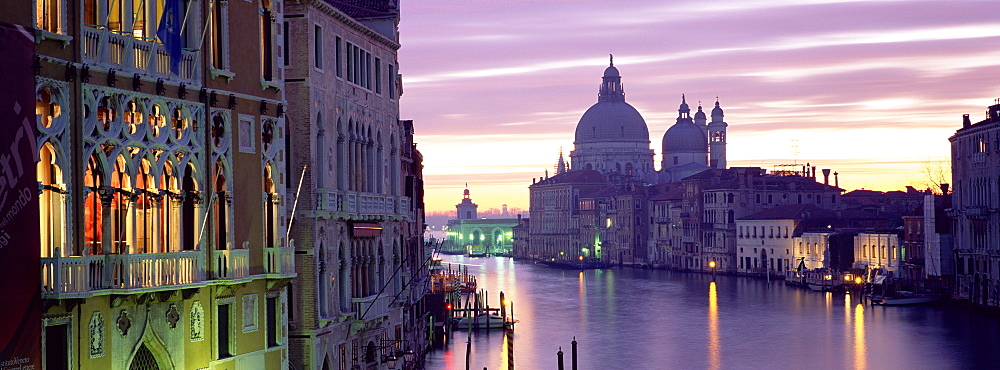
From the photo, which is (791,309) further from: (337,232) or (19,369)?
(19,369)

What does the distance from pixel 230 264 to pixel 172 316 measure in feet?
4.87

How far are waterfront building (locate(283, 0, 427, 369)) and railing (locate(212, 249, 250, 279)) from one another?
3.00m

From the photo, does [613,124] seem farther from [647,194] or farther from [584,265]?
[584,265]

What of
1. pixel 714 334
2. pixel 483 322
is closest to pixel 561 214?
pixel 714 334

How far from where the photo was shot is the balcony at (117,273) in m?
14.7

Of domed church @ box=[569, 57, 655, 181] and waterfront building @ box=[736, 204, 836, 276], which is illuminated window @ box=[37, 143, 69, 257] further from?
domed church @ box=[569, 57, 655, 181]

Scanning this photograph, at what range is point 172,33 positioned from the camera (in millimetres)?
17062

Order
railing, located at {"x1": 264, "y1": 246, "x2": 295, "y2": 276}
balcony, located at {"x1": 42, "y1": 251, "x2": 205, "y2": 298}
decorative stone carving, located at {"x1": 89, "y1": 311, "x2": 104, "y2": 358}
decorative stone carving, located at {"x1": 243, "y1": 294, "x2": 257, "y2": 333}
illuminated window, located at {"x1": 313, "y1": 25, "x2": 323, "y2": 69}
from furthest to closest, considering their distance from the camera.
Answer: illuminated window, located at {"x1": 313, "y1": 25, "x2": 323, "y2": 69} → railing, located at {"x1": 264, "y1": 246, "x2": 295, "y2": 276} → decorative stone carving, located at {"x1": 243, "y1": 294, "x2": 257, "y2": 333} → decorative stone carving, located at {"x1": 89, "y1": 311, "x2": 104, "y2": 358} → balcony, located at {"x1": 42, "y1": 251, "x2": 205, "y2": 298}

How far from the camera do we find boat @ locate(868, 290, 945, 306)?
7125cm

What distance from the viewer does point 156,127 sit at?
55.3ft

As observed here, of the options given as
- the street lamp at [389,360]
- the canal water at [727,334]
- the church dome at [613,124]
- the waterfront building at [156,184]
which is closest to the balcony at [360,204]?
the street lamp at [389,360]

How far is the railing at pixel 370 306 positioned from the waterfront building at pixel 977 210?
40974 millimetres

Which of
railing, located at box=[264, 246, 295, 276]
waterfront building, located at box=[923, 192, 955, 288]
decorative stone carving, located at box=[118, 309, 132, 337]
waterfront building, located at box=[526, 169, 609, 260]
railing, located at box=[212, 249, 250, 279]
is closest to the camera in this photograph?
decorative stone carving, located at box=[118, 309, 132, 337]

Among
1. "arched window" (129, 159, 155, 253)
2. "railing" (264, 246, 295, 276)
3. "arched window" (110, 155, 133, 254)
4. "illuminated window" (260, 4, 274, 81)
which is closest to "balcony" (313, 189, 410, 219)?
"railing" (264, 246, 295, 276)
